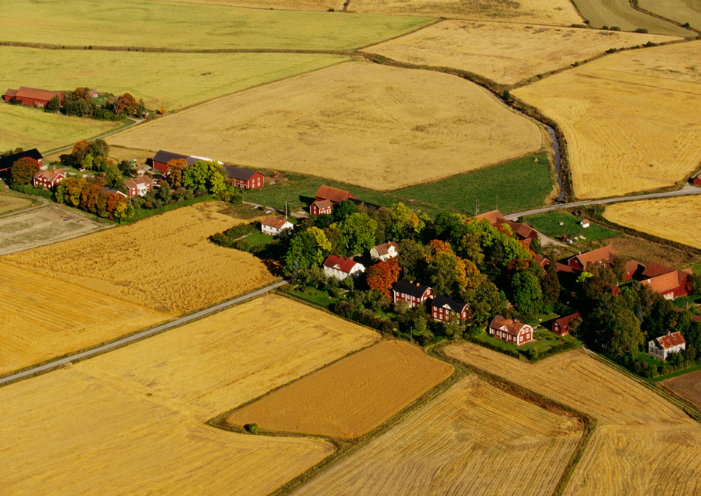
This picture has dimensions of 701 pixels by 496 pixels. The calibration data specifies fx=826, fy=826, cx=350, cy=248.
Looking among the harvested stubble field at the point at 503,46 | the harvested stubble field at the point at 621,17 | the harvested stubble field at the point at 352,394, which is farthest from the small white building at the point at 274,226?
the harvested stubble field at the point at 621,17

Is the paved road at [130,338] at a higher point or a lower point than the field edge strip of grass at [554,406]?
lower

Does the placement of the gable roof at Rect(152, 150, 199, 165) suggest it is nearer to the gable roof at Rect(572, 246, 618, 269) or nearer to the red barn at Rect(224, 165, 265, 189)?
the red barn at Rect(224, 165, 265, 189)

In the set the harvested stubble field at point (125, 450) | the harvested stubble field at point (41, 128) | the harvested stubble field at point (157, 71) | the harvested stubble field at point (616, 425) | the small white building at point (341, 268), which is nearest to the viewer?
the harvested stubble field at point (125, 450)

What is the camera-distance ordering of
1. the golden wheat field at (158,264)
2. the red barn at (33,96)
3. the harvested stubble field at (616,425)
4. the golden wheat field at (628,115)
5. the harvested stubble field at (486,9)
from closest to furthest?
the harvested stubble field at (616,425)
the golden wheat field at (158,264)
the golden wheat field at (628,115)
the red barn at (33,96)
the harvested stubble field at (486,9)

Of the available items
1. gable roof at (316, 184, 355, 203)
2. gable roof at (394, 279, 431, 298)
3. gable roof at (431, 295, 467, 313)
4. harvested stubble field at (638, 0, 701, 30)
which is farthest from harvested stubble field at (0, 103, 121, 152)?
harvested stubble field at (638, 0, 701, 30)

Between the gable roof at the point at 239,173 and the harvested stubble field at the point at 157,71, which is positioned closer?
the gable roof at the point at 239,173

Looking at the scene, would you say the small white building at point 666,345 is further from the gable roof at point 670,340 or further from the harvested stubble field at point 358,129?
the harvested stubble field at point 358,129

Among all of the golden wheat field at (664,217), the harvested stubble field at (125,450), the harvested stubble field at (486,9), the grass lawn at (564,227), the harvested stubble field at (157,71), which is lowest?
the harvested stubble field at (125,450)

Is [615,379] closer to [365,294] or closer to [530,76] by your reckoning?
[365,294]
